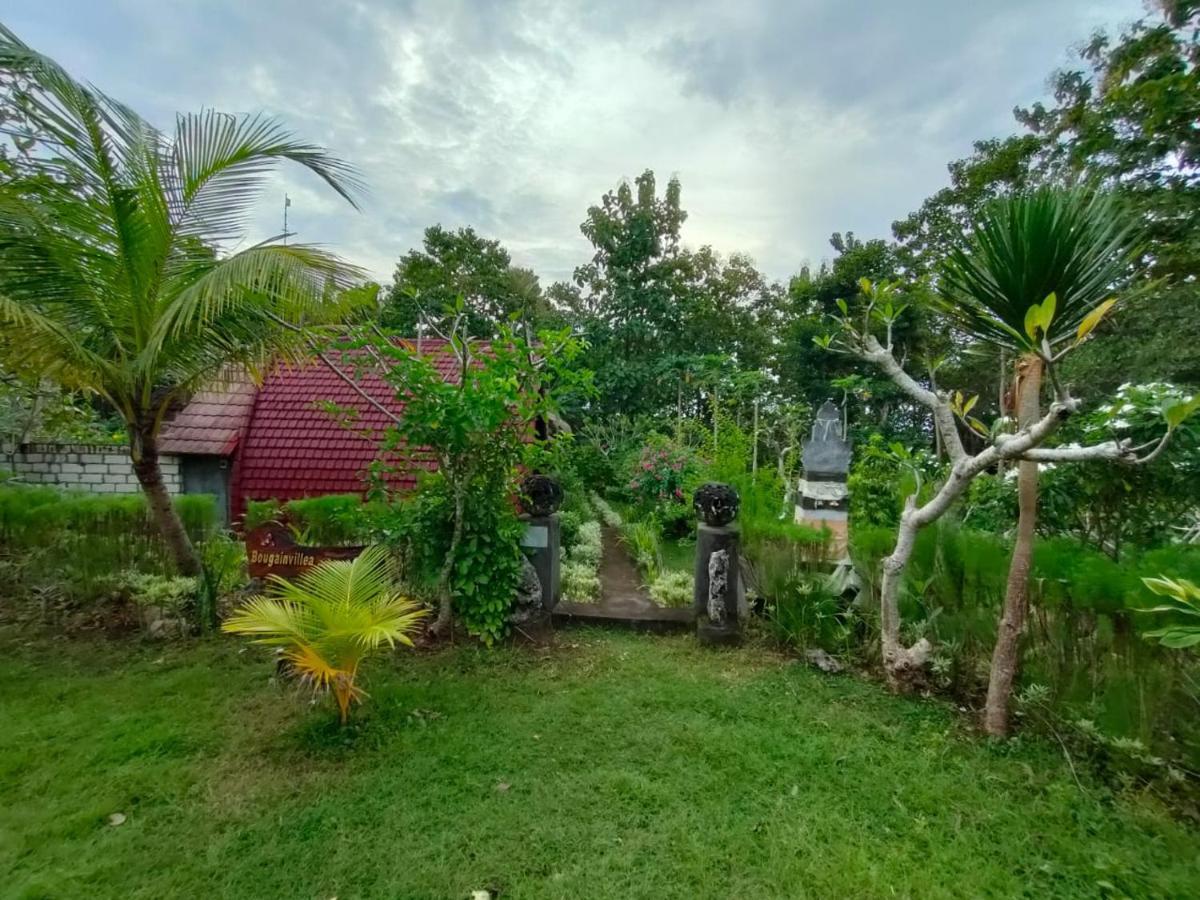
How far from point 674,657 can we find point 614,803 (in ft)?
5.53

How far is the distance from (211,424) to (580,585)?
6.30 meters

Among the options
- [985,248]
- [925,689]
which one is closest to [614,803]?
[925,689]

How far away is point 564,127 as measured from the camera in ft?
23.0

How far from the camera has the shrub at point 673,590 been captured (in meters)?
5.15

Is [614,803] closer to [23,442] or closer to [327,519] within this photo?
[327,519]

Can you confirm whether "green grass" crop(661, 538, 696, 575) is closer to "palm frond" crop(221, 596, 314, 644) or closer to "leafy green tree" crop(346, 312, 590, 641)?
A: "leafy green tree" crop(346, 312, 590, 641)

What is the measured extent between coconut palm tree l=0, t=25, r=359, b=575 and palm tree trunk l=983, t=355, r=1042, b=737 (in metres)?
4.43

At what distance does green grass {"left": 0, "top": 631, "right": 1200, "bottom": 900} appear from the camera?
2031 mm

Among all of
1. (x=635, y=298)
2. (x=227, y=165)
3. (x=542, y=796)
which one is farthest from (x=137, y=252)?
(x=635, y=298)

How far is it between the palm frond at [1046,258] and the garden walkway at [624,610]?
313cm

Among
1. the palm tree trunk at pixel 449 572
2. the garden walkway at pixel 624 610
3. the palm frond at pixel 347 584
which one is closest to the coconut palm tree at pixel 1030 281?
the garden walkway at pixel 624 610

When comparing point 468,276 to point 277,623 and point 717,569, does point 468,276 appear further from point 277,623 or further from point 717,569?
point 277,623

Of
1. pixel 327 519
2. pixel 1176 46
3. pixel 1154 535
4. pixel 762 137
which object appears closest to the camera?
pixel 1154 535

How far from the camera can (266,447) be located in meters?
7.94
